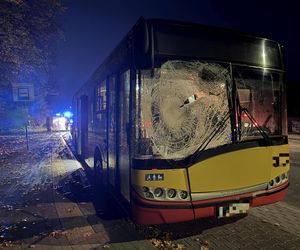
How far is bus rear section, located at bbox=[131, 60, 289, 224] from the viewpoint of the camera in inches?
185

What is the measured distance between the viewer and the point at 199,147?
486cm

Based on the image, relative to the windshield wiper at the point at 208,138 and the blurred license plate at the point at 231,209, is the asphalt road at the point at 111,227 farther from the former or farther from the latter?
the windshield wiper at the point at 208,138

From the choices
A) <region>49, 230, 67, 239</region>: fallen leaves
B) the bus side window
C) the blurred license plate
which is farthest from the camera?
the bus side window

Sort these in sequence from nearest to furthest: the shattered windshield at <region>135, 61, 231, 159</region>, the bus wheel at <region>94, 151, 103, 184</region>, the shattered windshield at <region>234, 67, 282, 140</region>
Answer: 1. the shattered windshield at <region>135, 61, 231, 159</region>
2. the shattered windshield at <region>234, 67, 282, 140</region>
3. the bus wheel at <region>94, 151, 103, 184</region>

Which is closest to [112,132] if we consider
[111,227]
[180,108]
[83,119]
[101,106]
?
[101,106]

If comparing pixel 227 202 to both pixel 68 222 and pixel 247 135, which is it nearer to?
pixel 247 135

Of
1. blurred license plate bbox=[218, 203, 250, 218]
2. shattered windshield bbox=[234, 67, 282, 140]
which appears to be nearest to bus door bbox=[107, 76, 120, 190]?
blurred license plate bbox=[218, 203, 250, 218]

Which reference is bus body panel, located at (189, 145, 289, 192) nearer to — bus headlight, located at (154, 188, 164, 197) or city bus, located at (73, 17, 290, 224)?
city bus, located at (73, 17, 290, 224)

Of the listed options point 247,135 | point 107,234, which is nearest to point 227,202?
point 247,135

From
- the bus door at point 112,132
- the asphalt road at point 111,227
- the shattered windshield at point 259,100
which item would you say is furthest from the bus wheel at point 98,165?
the shattered windshield at point 259,100

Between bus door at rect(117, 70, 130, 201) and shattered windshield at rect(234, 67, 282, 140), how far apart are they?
1.80 meters

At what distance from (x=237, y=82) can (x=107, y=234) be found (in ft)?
11.3

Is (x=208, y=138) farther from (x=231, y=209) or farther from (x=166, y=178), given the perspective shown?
(x=231, y=209)

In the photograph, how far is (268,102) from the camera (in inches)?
225
